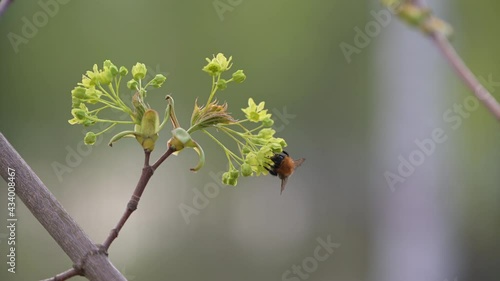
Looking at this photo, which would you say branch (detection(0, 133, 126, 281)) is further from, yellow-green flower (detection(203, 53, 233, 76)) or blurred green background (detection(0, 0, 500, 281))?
blurred green background (detection(0, 0, 500, 281))

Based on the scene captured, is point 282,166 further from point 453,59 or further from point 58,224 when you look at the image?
point 453,59

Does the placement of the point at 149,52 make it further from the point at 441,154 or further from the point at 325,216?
the point at 441,154

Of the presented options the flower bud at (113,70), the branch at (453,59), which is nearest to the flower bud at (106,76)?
the flower bud at (113,70)

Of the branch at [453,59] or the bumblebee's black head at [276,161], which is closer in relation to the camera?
the branch at [453,59]

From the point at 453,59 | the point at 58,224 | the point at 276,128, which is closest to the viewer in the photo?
the point at 453,59

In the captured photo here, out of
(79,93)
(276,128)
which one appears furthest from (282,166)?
(276,128)

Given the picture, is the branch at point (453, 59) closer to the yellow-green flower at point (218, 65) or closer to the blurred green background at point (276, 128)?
the yellow-green flower at point (218, 65)

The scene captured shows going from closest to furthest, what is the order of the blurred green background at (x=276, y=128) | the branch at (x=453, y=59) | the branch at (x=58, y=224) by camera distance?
the branch at (x=453, y=59), the branch at (x=58, y=224), the blurred green background at (x=276, y=128)
